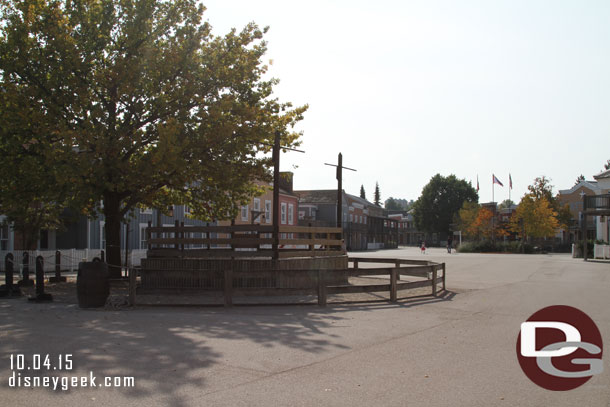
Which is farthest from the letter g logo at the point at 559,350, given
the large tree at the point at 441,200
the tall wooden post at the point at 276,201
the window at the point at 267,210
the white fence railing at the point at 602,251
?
the large tree at the point at 441,200

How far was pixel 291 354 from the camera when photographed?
758cm

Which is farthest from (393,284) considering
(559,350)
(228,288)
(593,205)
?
(593,205)

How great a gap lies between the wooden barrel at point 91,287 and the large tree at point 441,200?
97095 millimetres

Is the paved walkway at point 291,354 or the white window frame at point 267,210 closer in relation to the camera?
the paved walkway at point 291,354

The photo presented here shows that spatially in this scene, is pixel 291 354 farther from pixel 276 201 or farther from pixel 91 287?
pixel 276 201

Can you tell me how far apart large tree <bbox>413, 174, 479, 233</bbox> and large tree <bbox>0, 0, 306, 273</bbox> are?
9083cm

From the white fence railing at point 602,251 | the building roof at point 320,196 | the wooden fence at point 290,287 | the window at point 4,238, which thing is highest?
the building roof at point 320,196

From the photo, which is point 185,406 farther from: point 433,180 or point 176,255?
point 433,180

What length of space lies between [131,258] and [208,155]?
12.9 m

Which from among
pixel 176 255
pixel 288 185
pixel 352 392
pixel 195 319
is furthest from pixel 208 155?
pixel 288 185

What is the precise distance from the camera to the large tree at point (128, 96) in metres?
15.1

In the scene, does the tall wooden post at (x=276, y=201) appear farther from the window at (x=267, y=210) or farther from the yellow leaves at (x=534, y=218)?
the yellow leaves at (x=534, y=218)

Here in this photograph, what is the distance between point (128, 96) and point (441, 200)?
311 ft

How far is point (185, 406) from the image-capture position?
203 inches
